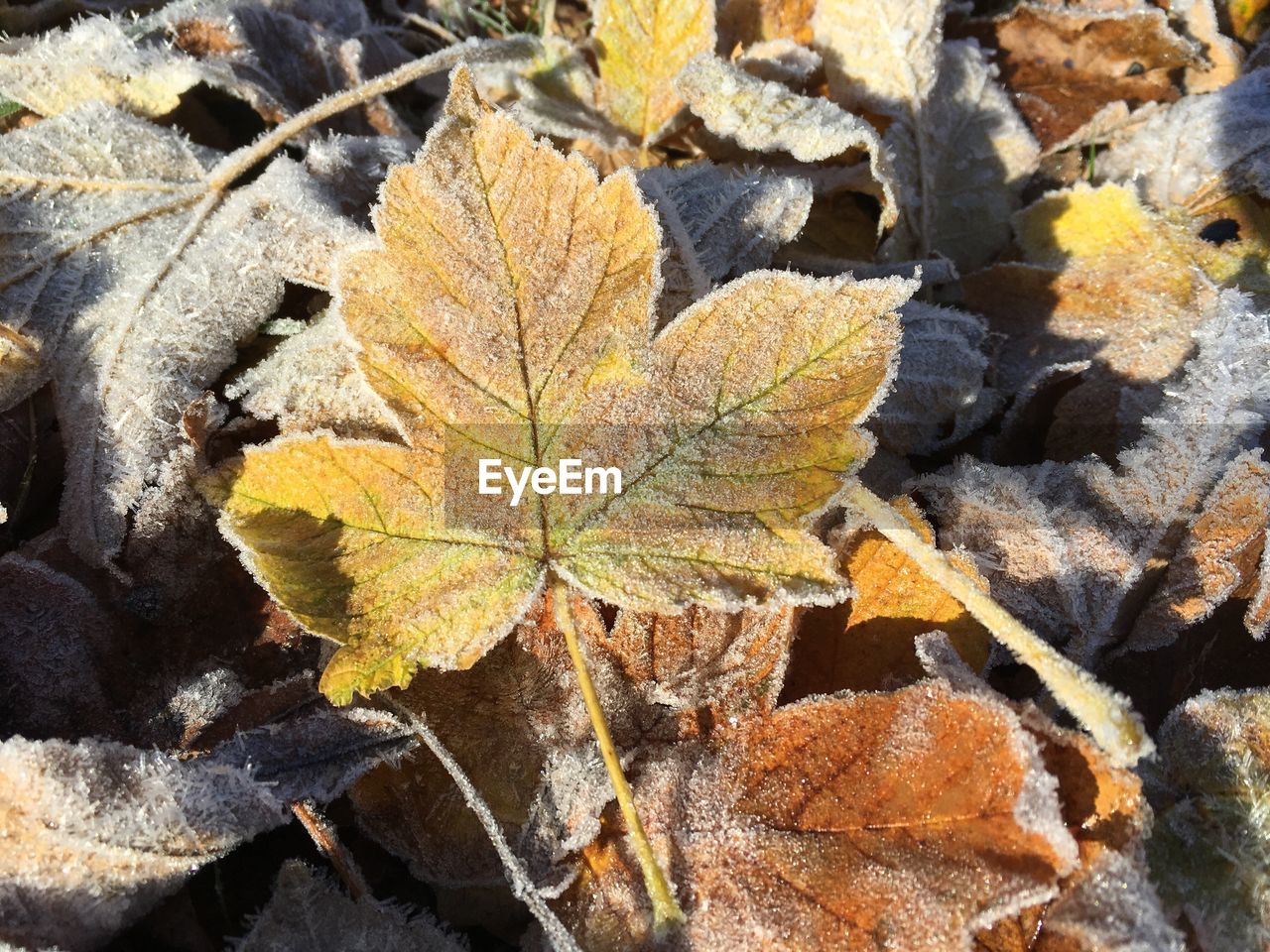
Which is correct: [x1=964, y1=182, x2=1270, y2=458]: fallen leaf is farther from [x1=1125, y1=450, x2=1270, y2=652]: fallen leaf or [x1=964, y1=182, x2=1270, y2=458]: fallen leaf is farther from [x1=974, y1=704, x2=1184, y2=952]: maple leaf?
[x1=974, y1=704, x2=1184, y2=952]: maple leaf

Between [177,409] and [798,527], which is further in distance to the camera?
[177,409]

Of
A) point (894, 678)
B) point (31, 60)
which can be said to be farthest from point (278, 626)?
point (31, 60)

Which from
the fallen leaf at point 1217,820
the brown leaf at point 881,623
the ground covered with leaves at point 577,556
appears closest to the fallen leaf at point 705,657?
the ground covered with leaves at point 577,556

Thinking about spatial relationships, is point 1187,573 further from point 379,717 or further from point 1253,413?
point 379,717

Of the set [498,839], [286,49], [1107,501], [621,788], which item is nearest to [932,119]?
[1107,501]

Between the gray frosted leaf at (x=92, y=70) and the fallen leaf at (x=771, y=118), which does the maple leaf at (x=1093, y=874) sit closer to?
the fallen leaf at (x=771, y=118)

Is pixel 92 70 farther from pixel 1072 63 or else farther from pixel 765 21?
pixel 1072 63
